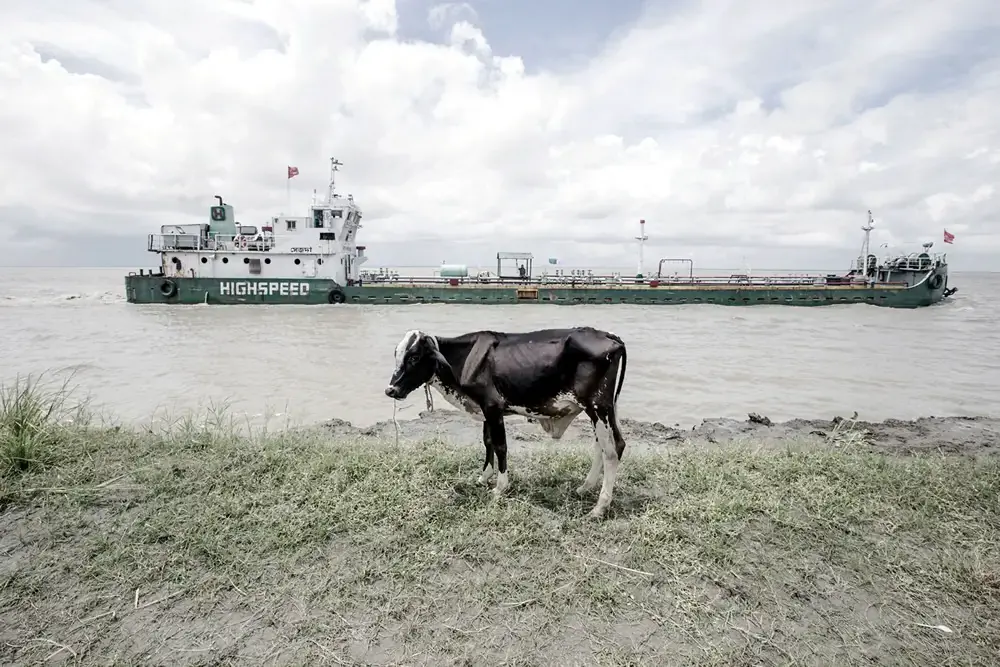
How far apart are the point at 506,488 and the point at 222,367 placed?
1025 centimetres

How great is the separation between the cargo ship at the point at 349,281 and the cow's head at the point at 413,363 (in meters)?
24.4

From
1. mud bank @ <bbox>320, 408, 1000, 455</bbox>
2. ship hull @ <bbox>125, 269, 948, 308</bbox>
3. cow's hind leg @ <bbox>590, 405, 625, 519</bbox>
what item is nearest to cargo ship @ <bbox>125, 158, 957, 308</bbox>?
ship hull @ <bbox>125, 269, 948, 308</bbox>

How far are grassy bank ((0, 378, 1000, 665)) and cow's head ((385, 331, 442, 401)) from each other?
0.79 meters

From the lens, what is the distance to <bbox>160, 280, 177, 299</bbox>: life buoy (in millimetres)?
25859

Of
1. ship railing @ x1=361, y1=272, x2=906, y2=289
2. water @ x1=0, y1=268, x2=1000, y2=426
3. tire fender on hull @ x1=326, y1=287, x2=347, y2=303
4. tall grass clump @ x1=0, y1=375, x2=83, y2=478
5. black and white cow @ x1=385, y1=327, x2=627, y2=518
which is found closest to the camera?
black and white cow @ x1=385, y1=327, x2=627, y2=518

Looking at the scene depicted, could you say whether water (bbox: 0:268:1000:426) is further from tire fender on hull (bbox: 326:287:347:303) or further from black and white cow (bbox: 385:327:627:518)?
black and white cow (bbox: 385:327:627:518)

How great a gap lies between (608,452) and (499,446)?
78 centimetres

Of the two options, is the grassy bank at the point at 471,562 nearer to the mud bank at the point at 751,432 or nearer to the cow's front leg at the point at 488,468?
the cow's front leg at the point at 488,468

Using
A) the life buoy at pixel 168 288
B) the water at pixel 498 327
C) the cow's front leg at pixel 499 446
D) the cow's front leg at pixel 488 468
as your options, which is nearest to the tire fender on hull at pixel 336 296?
the water at pixel 498 327

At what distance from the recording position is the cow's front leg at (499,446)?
3.56m

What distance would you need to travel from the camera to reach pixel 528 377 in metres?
3.44

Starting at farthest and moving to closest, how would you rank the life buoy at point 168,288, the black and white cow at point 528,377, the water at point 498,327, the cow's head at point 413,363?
the life buoy at point 168,288 < the water at point 498,327 < the cow's head at point 413,363 < the black and white cow at point 528,377

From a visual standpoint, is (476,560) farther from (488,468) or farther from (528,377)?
(528,377)

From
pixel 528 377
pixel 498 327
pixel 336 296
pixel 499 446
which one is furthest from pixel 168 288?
pixel 528 377
